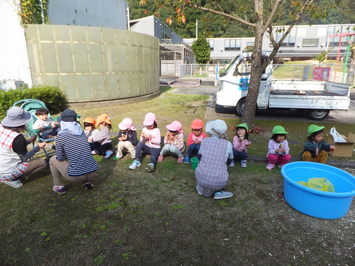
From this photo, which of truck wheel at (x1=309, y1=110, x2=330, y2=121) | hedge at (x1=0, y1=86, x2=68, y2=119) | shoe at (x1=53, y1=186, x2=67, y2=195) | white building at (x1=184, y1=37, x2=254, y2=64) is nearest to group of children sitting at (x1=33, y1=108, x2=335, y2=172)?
shoe at (x1=53, y1=186, x2=67, y2=195)

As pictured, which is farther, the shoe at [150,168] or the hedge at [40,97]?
the hedge at [40,97]

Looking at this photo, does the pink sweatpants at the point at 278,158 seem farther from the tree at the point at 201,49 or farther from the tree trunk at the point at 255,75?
the tree at the point at 201,49

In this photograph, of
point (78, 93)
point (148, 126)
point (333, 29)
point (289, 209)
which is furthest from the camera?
point (333, 29)

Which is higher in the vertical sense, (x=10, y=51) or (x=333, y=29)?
(x=333, y=29)

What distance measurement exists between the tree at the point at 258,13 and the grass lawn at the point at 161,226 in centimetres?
341

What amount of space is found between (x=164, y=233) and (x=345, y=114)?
10686 millimetres

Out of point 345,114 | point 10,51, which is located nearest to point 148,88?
point 10,51

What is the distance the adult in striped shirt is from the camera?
3.67 m

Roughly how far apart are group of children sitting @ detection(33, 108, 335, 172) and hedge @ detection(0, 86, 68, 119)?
359cm

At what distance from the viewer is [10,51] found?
9.44 metres

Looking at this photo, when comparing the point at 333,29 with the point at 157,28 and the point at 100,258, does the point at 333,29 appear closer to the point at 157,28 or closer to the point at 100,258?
the point at 157,28

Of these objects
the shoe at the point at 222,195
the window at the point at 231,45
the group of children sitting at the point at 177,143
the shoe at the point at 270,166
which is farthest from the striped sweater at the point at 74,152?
the window at the point at 231,45

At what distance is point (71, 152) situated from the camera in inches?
145

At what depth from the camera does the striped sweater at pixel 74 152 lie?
367 cm
